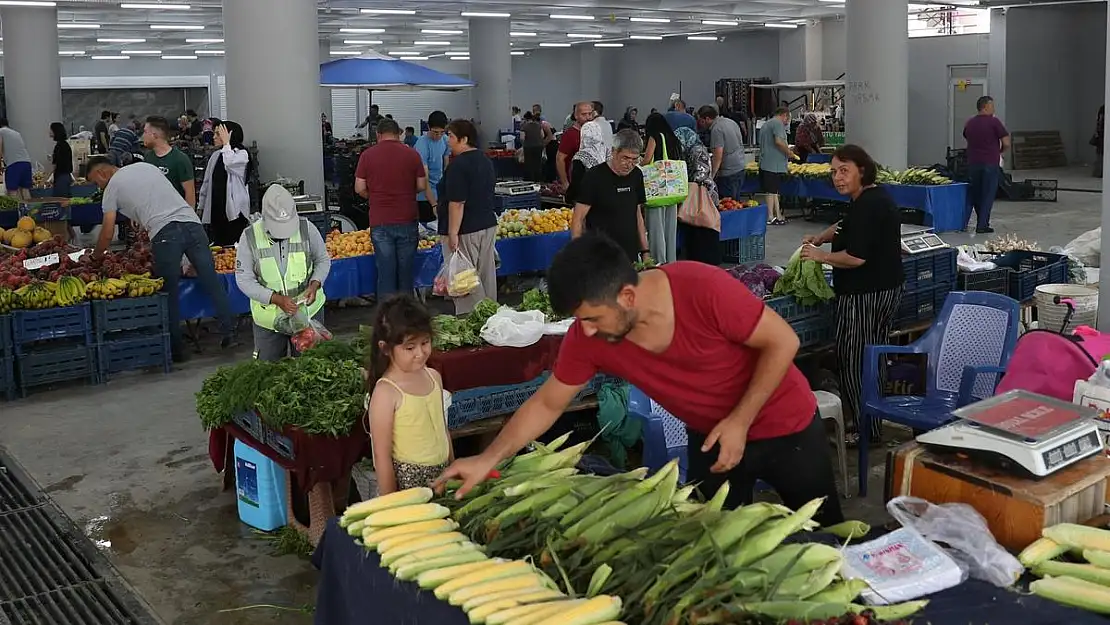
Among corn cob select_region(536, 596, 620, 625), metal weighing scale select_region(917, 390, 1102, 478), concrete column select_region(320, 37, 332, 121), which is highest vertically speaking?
concrete column select_region(320, 37, 332, 121)

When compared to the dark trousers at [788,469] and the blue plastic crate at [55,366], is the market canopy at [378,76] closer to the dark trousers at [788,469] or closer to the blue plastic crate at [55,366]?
the blue plastic crate at [55,366]

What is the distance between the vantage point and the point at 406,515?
3305 mm

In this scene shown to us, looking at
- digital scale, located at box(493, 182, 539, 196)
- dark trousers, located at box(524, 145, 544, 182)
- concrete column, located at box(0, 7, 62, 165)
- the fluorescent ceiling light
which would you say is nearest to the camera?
digital scale, located at box(493, 182, 539, 196)

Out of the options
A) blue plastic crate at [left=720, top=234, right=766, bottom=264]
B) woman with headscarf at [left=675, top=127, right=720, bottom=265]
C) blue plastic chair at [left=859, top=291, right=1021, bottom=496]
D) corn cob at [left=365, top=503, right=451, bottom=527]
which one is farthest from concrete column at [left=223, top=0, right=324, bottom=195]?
corn cob at [left=365, top=503, right=451, bottom=527]

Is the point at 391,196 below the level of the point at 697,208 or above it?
above

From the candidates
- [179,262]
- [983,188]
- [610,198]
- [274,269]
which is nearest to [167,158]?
[179,262]

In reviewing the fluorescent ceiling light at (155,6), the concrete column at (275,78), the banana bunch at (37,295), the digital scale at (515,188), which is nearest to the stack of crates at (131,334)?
the banana bunch at (37,295)

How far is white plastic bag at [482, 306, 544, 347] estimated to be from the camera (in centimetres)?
574

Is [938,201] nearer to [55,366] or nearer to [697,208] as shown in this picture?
[697,208]

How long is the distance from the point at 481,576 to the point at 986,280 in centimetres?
550

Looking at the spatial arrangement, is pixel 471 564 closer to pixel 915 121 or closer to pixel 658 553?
pixel 658 553

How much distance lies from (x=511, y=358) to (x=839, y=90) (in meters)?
21.9

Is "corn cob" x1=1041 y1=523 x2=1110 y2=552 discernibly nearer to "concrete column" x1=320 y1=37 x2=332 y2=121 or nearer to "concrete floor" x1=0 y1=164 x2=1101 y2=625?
"concrete floor" x1=0 y1=164 x2=1101 y2=625

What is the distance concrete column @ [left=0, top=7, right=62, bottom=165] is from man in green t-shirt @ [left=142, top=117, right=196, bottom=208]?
11.5 meters
